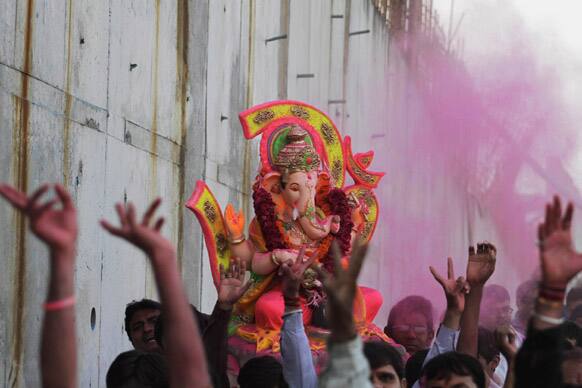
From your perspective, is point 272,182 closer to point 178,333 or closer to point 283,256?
point 283,256

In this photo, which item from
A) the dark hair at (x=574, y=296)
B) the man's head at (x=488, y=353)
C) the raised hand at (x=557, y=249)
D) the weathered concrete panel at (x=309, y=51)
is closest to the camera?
the raised hand at (x=557, y=249)

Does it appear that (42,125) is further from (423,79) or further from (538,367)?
(423,79)

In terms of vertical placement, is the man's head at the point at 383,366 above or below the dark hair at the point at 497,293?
below

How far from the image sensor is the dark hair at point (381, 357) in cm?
524

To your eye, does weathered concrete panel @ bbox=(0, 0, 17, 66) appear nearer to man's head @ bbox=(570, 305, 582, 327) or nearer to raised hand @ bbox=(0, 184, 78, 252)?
man's head @ bbox=(570, 305, 582, 327)

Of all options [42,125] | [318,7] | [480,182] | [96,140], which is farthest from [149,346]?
[318,7]

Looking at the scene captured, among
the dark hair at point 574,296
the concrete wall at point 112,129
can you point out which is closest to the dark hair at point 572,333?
the dark hair at point 574,296

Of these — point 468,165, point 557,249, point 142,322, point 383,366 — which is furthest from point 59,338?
point 468,165

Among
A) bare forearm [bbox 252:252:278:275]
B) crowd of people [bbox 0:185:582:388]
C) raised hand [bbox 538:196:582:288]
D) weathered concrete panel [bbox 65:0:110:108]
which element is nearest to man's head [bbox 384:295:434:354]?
crowd of people [bbox 0:185:582:388]

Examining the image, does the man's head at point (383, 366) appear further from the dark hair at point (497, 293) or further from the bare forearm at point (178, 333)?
the dark hair at point (497, 293)

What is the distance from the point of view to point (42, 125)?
25.2 feet

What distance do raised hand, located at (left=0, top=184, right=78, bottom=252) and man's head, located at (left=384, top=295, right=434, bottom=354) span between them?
16.9 feet

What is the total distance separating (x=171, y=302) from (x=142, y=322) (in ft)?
11.4

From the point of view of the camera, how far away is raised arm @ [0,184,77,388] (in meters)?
3.46
